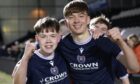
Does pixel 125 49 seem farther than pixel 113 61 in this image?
No

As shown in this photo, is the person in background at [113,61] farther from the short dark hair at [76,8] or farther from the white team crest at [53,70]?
the white team crest at [53,70]

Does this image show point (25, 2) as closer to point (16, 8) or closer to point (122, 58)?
point (16, 8)

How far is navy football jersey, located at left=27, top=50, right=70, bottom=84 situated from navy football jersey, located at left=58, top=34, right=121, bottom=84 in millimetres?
85

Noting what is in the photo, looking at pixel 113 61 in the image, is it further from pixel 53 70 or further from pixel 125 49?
pixel 53 70

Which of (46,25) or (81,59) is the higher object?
(46,25)

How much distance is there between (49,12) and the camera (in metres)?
48.6

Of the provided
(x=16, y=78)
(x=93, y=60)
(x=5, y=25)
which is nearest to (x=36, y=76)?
(x=16, y=78)

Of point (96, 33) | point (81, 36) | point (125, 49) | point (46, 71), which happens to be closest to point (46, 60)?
point (46, 71)

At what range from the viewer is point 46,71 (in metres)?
4.14

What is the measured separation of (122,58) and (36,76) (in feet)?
2.48

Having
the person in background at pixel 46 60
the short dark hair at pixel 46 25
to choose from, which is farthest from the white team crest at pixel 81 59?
the short dark hair at pixel 46 25

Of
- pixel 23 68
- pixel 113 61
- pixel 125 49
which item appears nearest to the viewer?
pixel 125 49

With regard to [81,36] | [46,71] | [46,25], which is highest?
[46,25]

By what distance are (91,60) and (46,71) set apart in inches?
15.9
